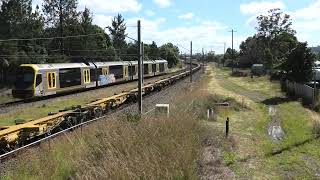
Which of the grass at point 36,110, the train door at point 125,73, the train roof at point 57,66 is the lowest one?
the grass at point 36,110

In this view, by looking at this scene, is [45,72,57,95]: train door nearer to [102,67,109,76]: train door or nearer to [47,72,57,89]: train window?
[47,72,57,89]: train window

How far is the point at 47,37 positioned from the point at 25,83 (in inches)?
1823

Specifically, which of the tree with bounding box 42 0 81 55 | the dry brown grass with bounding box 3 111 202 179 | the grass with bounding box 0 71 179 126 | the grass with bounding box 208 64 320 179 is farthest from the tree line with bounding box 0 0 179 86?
the dry brown grass with bounding box 3 111 202 179

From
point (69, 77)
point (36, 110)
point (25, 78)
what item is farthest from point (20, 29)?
point (36, 110)

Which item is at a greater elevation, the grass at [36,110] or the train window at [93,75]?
the train window at [93,75]

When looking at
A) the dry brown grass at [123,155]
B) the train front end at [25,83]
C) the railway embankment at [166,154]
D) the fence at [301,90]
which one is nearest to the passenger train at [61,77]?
the train front end at [25,83]

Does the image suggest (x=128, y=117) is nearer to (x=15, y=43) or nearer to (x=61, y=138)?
(x=61, y=138)

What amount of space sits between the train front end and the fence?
22.3m

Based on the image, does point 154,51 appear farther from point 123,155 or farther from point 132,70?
point 123,155

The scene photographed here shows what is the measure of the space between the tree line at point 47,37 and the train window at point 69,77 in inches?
326

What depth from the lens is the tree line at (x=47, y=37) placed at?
64.9 metres

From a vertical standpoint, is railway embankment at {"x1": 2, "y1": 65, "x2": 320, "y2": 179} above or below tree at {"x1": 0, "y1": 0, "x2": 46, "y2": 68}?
below

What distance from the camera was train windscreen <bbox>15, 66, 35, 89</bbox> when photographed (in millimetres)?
39250

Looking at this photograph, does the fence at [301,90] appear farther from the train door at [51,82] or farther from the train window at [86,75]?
the train door at [51,82]
